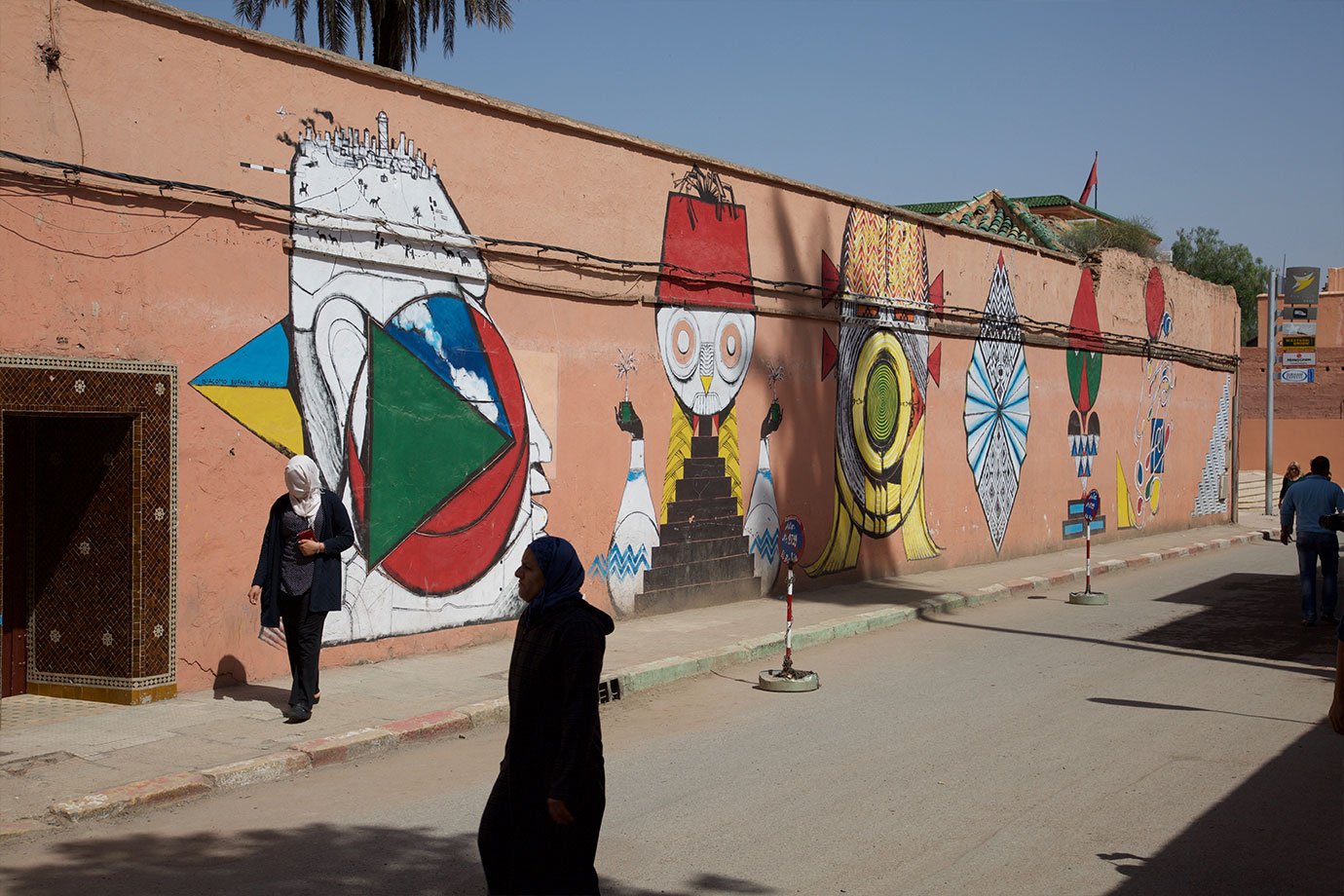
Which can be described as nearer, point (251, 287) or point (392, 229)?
point (251, 287)

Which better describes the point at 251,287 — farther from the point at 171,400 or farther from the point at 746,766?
the point at 746,766

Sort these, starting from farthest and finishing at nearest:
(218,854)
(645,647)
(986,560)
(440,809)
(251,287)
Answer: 1. (986,560)
2. (645,647)
3. (251,287)
4. (440,809)
5. (218,854)

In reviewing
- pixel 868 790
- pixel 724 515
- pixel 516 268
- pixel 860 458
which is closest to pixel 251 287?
pixel 516 268

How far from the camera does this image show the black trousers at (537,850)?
Answer: 427cm

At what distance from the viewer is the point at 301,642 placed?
8.54 metres

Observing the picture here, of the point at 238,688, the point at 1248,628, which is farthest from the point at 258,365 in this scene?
the point at 1248,628

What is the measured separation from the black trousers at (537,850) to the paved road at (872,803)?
1280mm

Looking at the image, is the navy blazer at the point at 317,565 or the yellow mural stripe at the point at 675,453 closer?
the navy blazer at the point at 317,565

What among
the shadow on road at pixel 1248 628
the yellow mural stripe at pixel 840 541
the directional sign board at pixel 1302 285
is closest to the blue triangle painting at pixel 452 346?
the yellow mural stripe at pixel 840 541

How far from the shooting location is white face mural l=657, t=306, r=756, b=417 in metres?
13.9

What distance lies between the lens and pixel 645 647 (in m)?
11.6

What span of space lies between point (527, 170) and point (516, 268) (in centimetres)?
96

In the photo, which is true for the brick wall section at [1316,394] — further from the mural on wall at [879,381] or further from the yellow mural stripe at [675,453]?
the yellow mural stripe at [675,453]

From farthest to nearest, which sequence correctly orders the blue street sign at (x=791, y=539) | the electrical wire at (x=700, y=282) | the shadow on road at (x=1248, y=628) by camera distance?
1. the shadow on road at (x=1248, y=628)
2. the blue street sign at (x=791, y=539)
3. the electrical wire at (x=700, y=282)
